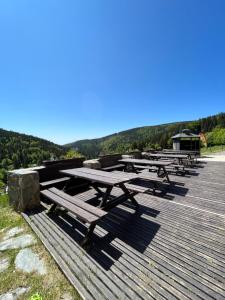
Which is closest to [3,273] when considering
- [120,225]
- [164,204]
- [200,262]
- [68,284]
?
[68,284]

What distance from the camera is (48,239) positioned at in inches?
119

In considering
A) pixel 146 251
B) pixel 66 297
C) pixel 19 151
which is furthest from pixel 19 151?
pixel 66 297

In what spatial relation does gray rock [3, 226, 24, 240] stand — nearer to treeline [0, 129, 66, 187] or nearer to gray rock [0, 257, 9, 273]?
gray rock [0, 257, 9, 273]

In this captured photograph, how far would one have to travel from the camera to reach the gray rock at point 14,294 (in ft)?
6.55

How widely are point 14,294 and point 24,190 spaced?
255 cm

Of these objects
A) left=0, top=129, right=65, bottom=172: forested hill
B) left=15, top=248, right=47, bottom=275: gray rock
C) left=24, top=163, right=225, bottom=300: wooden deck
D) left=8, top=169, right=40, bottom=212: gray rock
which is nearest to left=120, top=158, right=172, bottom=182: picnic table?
left=24, top=163, right=225, bottom=300: wooden deck

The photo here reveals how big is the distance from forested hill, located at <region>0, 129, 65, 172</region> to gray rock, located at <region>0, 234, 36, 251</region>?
228ft

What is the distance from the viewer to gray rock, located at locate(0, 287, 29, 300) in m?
2.00

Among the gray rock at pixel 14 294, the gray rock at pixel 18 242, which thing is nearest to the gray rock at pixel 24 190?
the gray rock at pixel 18 242

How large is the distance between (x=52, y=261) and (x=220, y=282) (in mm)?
2174

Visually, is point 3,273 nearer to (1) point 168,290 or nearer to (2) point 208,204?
(1) point 168,290

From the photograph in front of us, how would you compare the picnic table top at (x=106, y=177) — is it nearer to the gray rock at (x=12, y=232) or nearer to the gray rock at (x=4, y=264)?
the gray rock at (x=12, y=232)

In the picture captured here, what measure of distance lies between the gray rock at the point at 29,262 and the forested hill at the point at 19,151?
69953 millimetres

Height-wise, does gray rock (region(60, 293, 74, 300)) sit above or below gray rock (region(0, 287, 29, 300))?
above
